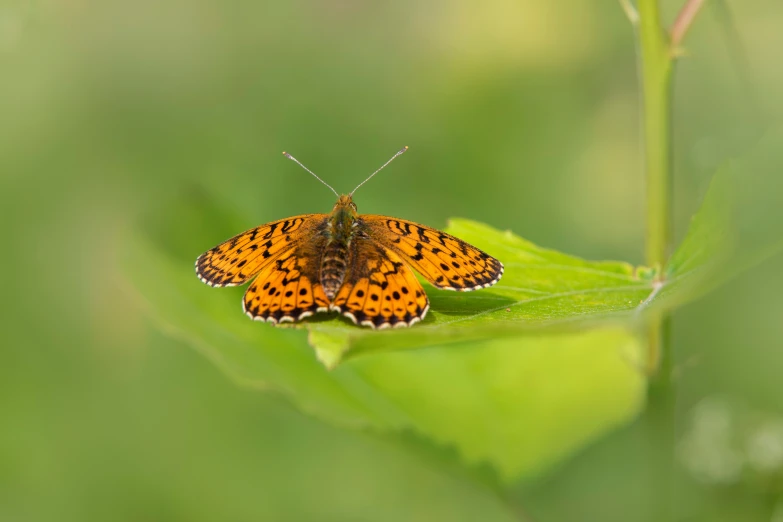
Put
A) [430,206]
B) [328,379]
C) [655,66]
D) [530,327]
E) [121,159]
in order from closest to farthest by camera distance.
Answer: [530,327], [655,66], [328,379], [430,206], [121,159]

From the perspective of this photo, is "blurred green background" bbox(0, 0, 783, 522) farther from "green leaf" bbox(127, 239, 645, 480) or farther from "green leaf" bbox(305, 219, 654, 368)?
"green leaf" bbox(305, 219, 654, 368)

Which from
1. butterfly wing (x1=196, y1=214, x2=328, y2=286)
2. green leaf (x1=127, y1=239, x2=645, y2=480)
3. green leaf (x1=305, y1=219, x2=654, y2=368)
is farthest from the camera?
green leaf (x1=127, y1=239, x2=645, y2=480)

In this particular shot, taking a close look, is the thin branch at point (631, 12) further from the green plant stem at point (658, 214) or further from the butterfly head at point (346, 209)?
the butterfly head at point (346, 209)

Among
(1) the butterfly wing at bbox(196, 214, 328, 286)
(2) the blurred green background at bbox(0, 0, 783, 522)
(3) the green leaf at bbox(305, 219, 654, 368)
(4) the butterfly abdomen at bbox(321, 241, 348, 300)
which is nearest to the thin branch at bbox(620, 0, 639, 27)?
(2) the blurred green background at bbox(0, 0, 783, 522)

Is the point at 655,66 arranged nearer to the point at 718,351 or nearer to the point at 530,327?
the point at 530,327

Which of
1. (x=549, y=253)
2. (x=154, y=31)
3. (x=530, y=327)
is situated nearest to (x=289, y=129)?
(x=154, y=31)

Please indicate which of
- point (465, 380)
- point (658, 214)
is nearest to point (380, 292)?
point (658, 214)

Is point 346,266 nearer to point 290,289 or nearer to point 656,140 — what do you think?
point 290,289
